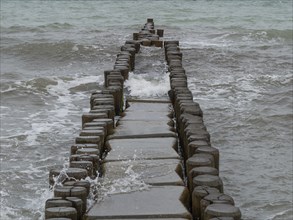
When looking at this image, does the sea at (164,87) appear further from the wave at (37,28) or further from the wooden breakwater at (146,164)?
the wooden breakwater at (146,164)

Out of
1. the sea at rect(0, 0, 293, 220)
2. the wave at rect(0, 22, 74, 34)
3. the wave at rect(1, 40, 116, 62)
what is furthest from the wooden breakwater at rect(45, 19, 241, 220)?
the wave at rect(0, 22, 74, 34)

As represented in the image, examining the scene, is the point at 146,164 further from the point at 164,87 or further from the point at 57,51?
the point at 57,51

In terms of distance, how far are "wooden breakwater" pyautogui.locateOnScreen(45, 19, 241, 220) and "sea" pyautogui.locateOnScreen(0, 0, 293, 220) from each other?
40.0 inches

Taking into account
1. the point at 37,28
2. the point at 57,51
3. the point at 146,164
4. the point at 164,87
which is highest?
the point at 146,164

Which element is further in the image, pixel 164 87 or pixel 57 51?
pixel 57 51

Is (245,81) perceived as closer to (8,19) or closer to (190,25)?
(190,25)

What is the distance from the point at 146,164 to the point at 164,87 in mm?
4953

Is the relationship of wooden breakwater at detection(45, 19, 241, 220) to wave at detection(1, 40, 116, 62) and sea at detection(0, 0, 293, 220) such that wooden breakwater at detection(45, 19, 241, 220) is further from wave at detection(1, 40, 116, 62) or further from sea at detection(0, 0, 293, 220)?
wave at detection(1, 40, 116, 62)

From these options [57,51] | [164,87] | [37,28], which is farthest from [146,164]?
[37,28]

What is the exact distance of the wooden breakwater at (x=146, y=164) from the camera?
591 centimetres

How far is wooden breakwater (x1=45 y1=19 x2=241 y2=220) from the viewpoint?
5914mm

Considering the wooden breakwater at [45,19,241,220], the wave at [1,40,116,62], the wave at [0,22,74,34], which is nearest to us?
the wooden breakwater at [45,19,241,220]

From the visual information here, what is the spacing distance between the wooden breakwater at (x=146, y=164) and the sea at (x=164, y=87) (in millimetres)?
1015

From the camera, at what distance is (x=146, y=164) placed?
23.9 feet
